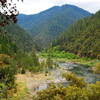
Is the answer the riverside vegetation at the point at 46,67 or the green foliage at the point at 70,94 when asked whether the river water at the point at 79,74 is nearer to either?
the riverside vegetation at the point at 46,67

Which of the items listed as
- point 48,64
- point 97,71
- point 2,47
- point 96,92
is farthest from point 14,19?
point 48,64

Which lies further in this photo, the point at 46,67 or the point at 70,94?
the point at 46,67

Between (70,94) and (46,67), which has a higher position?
(70,94)

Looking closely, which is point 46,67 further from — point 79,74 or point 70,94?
point 70,94

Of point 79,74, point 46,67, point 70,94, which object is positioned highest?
point 70,94

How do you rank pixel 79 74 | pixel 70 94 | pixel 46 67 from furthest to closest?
pixel 46 67
pixel 79 74
pixel 70 94

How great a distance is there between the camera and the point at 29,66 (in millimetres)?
101625

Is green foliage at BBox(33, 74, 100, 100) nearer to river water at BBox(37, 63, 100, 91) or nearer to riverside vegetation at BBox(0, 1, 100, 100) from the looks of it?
riverside vegetation at BBox(0, 1, 100, 100)

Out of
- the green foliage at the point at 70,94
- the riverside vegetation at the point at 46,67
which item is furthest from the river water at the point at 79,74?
the green foliage at the point at 70,94

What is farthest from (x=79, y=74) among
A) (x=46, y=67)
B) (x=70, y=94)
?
(x=70, y=94)

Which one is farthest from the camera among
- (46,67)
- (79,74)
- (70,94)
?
(46,67)

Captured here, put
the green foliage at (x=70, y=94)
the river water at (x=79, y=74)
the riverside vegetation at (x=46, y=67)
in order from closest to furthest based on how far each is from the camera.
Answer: the green foliage at (x=70, y=94), the riverside vegetation at (x=46, y=67), the river water at (x=79, y=74)

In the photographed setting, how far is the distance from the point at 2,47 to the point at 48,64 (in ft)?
87.8

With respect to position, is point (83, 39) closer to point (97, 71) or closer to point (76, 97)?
point (97, 71)
